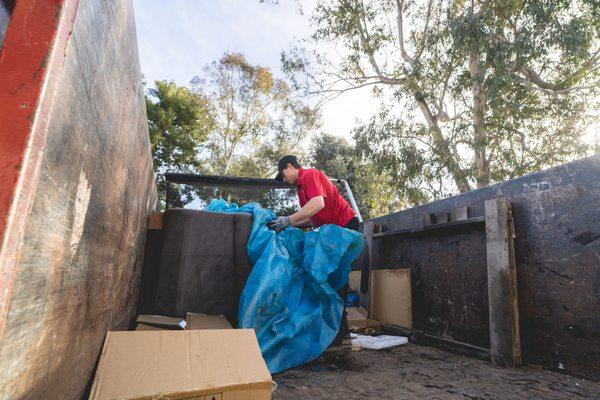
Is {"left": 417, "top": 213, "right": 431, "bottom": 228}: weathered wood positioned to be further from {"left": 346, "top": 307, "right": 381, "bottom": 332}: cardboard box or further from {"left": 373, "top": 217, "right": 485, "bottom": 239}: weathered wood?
{"left": 346, "top": 307, "right": 381, "bottom": 332}: cardboard box

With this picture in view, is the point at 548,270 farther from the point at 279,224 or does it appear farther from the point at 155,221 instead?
the point at 155,221

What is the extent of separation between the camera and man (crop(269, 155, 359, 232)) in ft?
9.29

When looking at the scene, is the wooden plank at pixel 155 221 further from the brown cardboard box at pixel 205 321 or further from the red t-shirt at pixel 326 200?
the red t-shirt at pixel 326 200

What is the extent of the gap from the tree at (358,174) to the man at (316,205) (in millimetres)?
4710

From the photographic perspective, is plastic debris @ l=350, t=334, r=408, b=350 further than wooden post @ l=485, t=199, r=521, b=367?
Yes

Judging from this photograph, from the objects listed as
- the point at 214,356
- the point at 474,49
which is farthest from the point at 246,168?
the point at 214,356

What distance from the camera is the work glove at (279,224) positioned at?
9.22ft

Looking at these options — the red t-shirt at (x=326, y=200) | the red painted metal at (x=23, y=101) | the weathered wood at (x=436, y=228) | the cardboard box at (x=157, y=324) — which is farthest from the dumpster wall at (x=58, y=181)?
the weathered wood at (x=436, y=228)

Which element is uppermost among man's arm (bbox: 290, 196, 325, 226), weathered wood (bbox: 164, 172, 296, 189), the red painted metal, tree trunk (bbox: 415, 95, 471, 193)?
tree trunk (bbox: 415, 95, 471, 193)

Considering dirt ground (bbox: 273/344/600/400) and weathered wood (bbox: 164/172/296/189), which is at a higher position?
weathered wood (bbox: 164/172/296/189)

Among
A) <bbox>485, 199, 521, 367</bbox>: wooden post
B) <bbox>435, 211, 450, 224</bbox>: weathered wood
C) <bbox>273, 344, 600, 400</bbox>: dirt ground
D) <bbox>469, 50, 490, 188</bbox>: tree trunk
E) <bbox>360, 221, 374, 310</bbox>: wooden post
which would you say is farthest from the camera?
<bbox>469, 50, 490, 188</bbox>: tree trunk

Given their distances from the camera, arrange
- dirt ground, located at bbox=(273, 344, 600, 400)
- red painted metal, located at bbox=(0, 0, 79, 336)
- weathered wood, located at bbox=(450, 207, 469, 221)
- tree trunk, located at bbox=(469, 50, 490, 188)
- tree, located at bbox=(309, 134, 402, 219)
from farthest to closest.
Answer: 1. tree, located at bbox=(309, 134, 402, 219)
2. tree trunk, located at bbox=(469, 50, 490, 188)
3. weathered wood, located at bbox=(450, 207, 469, 221)
4. dirt ground, located at bbox=(273, 344, 600, 400)
5. red painted metal, located at bbox=(0, 0, 79, 336)

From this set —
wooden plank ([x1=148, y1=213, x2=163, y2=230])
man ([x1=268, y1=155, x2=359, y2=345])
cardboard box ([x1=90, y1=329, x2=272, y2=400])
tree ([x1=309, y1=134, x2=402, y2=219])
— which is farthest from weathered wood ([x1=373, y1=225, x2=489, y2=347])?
tree ([x1=309, y1=134, x2=402, y2=219])

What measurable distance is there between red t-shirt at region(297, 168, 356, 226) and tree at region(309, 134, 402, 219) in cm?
478
